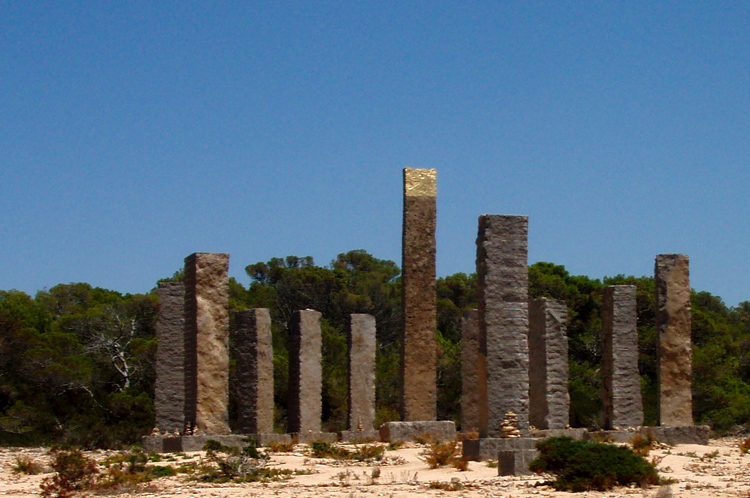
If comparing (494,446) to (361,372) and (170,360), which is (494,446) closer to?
(170,360)

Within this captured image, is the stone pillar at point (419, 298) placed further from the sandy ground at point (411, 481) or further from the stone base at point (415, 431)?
the sandy ground at point (411, 481)

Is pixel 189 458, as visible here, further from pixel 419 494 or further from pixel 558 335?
pixel 558 335

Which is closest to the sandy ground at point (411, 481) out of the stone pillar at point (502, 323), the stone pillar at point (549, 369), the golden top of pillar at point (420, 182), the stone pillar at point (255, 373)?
the stone pillar at point (502, 323)

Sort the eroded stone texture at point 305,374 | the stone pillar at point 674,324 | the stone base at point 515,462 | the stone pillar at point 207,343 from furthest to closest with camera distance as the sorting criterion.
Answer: the eroded stone texture at point 305,374 < the stone pillar at point 674,324 < the stone pillar at point 207,343 < the stone base at point 515,462

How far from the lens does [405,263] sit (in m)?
19.2

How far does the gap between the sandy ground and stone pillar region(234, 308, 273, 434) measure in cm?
383

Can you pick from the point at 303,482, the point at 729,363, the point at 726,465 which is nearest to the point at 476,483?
the point at 303,482

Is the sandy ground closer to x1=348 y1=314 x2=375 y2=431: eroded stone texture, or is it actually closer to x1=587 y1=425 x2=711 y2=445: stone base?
x1=587 y1=425 x2=711 y2=445: stone base

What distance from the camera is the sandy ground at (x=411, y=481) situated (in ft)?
35.4

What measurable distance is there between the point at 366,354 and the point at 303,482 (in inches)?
344

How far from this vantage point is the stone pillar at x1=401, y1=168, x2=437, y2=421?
62.2 ft

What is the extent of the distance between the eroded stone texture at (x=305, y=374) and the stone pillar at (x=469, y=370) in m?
2.68

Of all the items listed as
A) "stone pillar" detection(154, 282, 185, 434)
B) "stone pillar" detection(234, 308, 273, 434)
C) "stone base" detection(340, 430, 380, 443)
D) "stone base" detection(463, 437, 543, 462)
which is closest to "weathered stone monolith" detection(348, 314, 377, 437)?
"stone base" detection(340, 430, 380, 443)

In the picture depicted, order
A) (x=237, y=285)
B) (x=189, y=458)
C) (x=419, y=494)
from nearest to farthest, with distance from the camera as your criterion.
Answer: (x=419, y=494), (x=189, y=458), (x=237, y=285)
